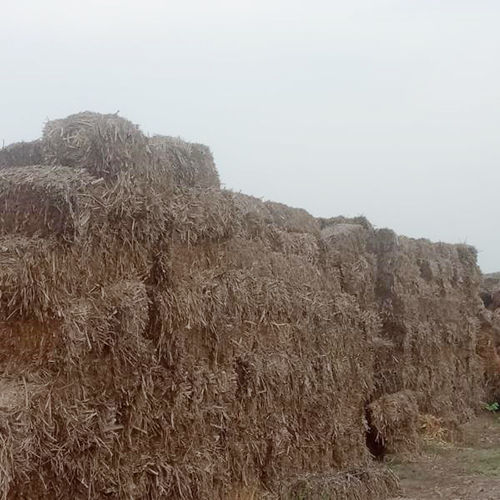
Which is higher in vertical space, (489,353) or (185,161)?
(185,161)

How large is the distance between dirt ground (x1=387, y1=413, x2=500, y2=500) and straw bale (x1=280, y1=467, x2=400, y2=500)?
24 centimetres

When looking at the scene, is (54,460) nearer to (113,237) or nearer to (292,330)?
(113,237)

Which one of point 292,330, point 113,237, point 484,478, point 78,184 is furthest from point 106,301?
point 484,478

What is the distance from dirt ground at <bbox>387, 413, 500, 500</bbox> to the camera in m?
9.39

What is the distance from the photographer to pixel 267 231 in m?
9.29

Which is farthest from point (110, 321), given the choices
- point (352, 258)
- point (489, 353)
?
point (489, 353)

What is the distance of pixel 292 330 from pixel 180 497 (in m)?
2.80

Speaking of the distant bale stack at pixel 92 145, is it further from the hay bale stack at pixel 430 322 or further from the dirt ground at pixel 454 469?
the hay bale stack at pixel 430 322

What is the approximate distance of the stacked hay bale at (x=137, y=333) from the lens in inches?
230

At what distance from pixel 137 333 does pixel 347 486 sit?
3.91 meters

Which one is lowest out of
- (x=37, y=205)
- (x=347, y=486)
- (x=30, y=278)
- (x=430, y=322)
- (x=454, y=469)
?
(x=454, y=469)

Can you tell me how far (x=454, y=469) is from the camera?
10766 millimetres

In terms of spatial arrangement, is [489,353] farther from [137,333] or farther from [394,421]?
[137,333]

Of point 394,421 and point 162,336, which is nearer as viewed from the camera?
point 162,336
